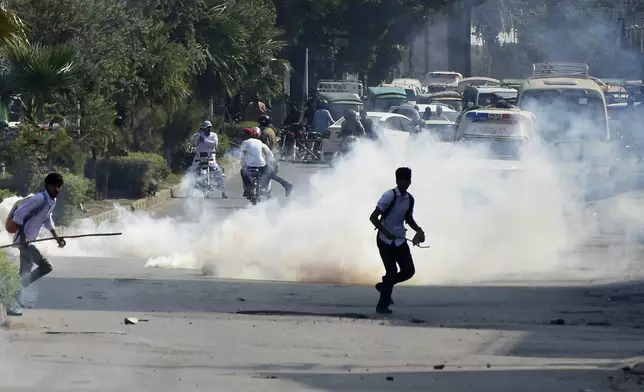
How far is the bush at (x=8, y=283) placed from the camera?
39.0 feet

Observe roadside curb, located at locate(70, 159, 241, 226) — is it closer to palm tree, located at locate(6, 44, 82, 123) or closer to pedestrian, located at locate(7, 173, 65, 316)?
palm tree, located at locate(6, 44, 82, 123)

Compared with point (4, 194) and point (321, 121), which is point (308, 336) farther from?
point (321, 121)

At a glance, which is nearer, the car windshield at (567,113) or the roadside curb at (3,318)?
the roadside curb at (3,318)

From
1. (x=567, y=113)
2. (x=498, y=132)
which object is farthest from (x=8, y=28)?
(x=567, y=113)

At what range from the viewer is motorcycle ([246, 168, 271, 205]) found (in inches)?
981

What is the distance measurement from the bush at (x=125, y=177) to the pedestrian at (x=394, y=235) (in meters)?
14.6

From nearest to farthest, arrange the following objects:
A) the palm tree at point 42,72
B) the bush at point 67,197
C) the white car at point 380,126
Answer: the palm tree at point 42,72
the bush at point 67,197
the white car at point 380,126

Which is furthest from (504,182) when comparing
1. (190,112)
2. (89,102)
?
(190,112)

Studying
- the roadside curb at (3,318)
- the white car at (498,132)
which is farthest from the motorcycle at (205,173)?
the roadside curb at (3,318)

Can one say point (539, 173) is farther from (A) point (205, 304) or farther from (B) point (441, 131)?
(B) point (441, 131)

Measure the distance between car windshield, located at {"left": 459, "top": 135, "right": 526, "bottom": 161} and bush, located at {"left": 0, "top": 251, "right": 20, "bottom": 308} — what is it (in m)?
13.2

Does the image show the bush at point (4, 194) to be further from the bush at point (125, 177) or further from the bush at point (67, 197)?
the bush at point (125, 177)

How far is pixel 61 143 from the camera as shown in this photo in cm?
2394

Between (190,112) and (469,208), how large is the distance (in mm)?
15385
